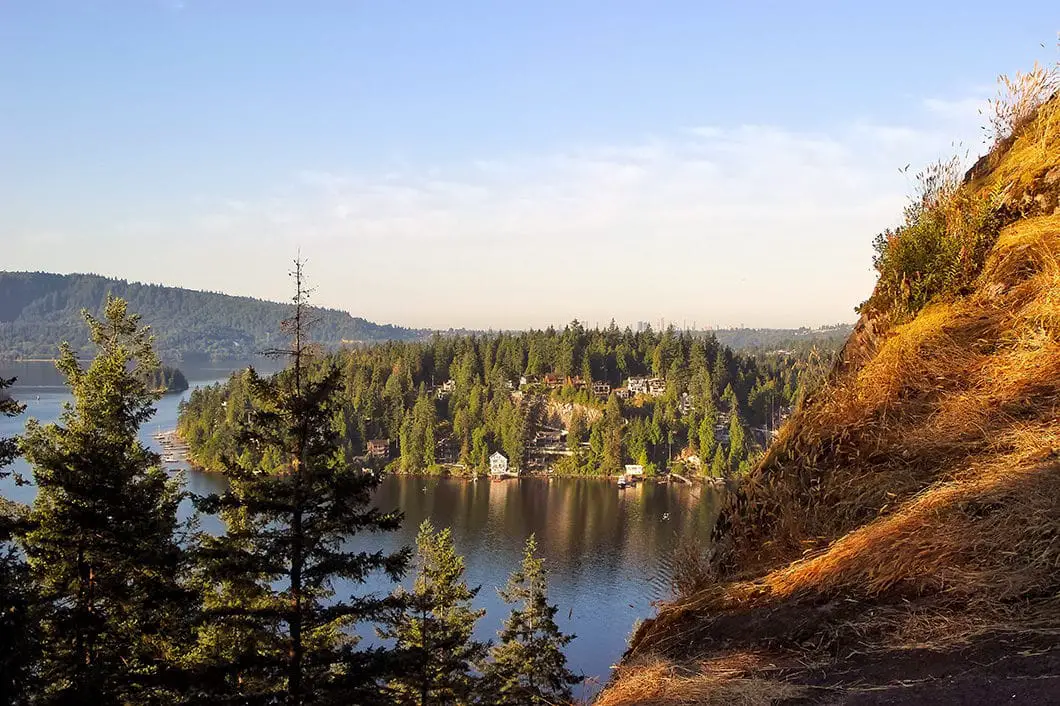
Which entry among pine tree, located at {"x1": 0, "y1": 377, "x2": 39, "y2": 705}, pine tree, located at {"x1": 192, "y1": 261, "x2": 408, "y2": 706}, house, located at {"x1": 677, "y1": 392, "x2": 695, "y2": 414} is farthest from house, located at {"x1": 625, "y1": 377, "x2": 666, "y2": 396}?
pine tree, located at {"x1": 0, "y1": 377, "x2": 39, "y2": 705}

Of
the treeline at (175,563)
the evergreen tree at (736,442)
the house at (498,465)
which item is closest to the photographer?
the treeline at (175,563)

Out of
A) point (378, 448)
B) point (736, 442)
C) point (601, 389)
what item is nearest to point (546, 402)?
point (601, 389)

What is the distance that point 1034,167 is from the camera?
18.2 ft

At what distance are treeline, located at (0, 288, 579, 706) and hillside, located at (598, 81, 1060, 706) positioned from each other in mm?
5017

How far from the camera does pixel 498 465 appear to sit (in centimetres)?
8494

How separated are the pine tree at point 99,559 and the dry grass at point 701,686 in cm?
738

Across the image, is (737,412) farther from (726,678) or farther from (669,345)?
(726,678)

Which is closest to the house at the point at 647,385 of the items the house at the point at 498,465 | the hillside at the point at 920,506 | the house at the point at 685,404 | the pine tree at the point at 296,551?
the house at the point at 685,404

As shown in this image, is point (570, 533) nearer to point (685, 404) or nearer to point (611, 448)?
point (611, 448)

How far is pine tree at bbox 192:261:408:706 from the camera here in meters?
8.03

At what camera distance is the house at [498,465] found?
84.6 m

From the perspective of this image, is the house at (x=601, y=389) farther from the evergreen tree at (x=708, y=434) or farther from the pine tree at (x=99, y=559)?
the pine tree at (x=99, y=559)

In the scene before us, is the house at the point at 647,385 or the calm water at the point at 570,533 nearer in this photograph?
the calm water at the point at 570,533

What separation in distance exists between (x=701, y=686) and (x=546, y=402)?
96.5 m
